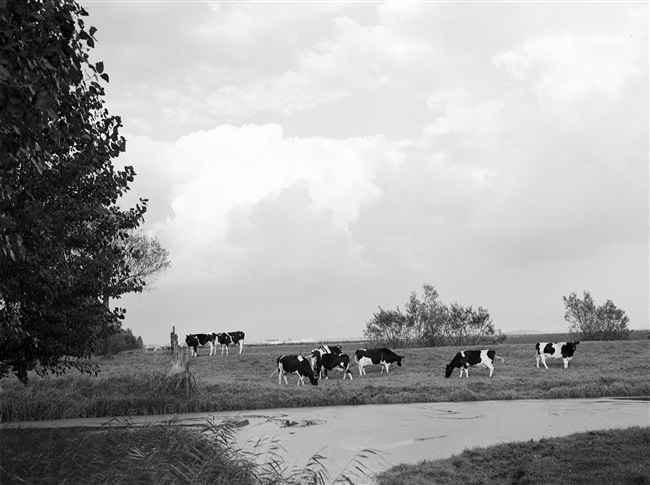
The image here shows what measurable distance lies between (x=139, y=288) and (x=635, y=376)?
2055 cm

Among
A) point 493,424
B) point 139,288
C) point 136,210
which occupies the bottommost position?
point 493,424

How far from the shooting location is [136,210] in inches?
619

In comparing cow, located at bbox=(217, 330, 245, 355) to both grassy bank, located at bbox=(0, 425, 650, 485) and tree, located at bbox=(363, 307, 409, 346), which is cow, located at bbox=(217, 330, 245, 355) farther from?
grassy bank, located at bbox=(0, 425, 650, 485)

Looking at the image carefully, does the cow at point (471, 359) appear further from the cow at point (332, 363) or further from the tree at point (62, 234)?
the tree at point (62, 234)

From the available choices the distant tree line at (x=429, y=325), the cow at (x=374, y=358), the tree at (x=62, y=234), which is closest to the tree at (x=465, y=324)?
the distant tree line at (x=429, y=325)

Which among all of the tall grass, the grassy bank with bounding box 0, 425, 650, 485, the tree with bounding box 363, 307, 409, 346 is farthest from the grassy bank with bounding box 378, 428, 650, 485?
the tree with bounding box 363, 307, 409, 346

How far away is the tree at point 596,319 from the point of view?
45.5m

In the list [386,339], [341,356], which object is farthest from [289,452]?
[386,339]

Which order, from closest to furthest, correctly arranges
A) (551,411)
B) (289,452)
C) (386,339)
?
(289,452), (551,411), (386,339)

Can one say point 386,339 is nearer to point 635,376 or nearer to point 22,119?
point 635,376

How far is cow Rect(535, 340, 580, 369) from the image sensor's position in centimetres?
3148

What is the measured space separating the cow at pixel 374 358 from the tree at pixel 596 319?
65.6ft

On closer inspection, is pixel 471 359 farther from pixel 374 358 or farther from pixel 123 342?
pixel 123 342

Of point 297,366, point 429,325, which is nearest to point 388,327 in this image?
point 429,325
